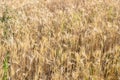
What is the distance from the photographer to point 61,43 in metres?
2.77

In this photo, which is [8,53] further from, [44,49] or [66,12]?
[66,12]

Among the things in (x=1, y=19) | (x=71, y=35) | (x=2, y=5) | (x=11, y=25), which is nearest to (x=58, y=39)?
(x=71, y=35)

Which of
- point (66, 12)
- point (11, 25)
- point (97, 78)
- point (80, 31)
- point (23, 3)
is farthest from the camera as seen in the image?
point (23, 3)

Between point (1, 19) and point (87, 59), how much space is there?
148 cm

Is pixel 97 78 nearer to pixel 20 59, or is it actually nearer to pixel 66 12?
pixel 20 59

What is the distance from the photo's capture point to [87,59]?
8.00 feet

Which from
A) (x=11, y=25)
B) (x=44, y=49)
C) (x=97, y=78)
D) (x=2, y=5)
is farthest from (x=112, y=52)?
(x=2, y=5)

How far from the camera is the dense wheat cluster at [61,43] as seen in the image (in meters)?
2.28

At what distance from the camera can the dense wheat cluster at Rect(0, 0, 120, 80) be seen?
2275mm

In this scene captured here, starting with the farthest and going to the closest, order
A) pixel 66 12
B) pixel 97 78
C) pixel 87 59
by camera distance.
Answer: pixel 66 12, pixel 87 59, pixel 97 78

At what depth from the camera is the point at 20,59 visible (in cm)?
247

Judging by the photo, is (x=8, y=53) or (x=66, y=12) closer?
(x=8, y=53)

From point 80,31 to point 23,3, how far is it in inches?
60.8

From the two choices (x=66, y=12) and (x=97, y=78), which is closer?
(x=97, y=78)
